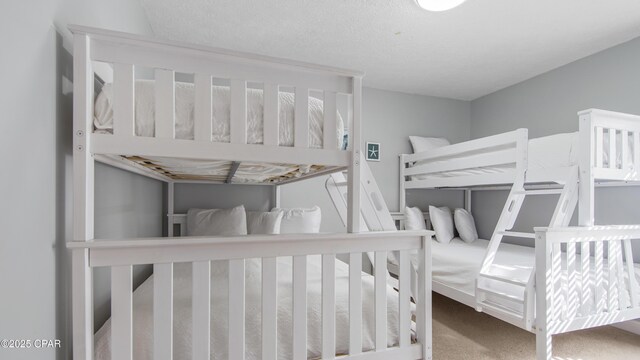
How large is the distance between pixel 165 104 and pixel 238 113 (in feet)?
0.75

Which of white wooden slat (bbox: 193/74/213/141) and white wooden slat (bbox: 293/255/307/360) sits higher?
white wooden slat (bbox: 193/74/213/141)

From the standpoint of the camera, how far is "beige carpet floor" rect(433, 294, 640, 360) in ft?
6.36

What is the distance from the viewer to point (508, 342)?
2127 mm

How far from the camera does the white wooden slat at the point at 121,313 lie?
3.03 ft

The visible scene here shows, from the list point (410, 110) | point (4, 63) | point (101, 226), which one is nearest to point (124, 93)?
point (4, 63)

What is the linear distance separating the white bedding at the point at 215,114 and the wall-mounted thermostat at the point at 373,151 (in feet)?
7.46

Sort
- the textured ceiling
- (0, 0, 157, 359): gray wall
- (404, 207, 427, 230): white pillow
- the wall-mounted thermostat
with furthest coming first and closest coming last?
the wall-mounted thermostat < (404, 207, 427, 230): white pillow < the textured ceiling < (0, 0, 157, 359): gray wall

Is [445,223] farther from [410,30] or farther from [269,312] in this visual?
[269,312]

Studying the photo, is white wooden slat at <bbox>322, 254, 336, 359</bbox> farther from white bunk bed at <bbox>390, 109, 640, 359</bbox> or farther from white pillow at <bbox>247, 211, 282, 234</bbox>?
white pillow at <bbox>247, 211, 282, 234</bbox>

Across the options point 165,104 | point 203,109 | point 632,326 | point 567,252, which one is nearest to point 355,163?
point 203,109

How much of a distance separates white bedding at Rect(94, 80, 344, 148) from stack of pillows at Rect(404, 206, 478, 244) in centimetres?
232

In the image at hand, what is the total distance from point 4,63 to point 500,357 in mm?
2653

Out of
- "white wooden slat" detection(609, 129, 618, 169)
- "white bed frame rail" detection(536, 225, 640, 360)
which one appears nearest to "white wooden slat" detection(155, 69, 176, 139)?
"white bed frame rail" detection(536, 225, 640, 360)

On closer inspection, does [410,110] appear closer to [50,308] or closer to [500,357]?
[500,357]
